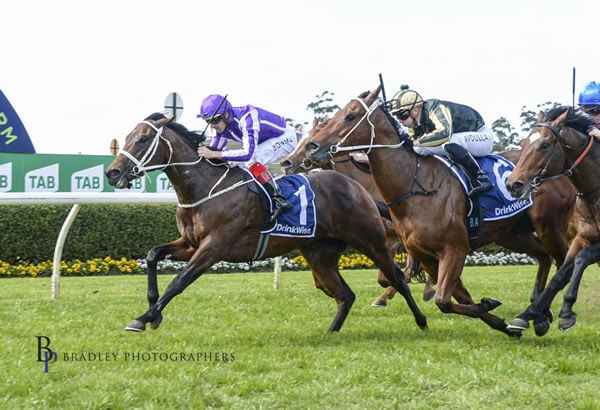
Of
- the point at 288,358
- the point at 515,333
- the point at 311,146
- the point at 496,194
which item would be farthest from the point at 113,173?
the point at 515,333

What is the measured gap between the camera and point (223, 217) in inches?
222

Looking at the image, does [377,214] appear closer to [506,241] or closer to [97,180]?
[506,241]

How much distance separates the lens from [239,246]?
19.0ft

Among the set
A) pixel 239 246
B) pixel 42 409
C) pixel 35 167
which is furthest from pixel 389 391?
pixel 35 167

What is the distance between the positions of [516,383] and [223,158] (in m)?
2.76

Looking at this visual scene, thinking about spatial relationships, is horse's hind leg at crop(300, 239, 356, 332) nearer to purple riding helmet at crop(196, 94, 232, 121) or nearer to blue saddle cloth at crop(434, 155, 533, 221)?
blue saddle cloth at crop(434, 155, 533, 221)

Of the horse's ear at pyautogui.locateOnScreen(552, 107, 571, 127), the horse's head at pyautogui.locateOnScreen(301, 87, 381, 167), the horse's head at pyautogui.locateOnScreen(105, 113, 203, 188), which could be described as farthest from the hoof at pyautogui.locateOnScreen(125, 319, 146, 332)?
the horse's ear at pyautogui.locateOnScreen(552, 107, 571, 127)

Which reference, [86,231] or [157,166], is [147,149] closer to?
[157,166]

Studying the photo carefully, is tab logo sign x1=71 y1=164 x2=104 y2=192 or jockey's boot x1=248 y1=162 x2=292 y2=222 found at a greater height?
jockey's boot x1=248 y1=162 x2=292 y2=222

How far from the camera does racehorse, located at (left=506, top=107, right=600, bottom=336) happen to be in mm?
5000

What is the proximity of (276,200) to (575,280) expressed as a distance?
2.16 meters

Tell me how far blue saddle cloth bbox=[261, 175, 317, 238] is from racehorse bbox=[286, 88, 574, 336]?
62 centimetres

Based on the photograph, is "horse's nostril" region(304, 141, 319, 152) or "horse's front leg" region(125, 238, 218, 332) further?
"horse's nostril" region(304, 141, 319, 152)

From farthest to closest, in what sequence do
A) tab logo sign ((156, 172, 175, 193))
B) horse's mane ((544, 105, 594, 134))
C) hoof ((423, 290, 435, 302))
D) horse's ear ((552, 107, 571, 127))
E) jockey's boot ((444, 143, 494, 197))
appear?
tab logo sign ((156, 172, 175, 193)) < hoof ((423, 290, 435, 302)) < jockey's boot ((444, 143, 494, 197)) < horse's mane ((544, 105, 594, 134)) < horse's ear ((552, 107, 571, 127))
